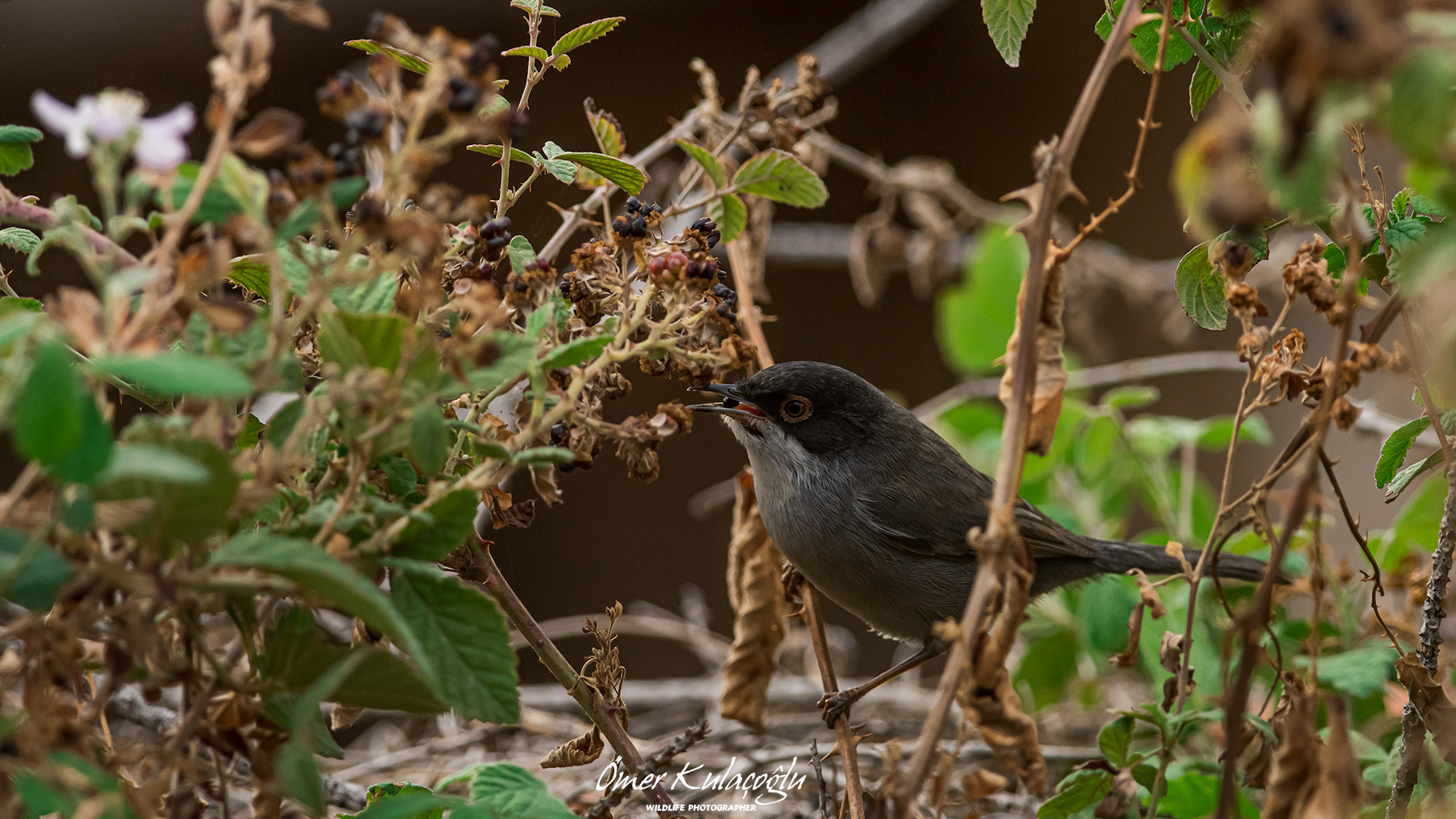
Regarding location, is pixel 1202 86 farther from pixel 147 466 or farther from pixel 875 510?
pixel 147 466

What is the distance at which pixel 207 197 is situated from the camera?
1031 millimetres

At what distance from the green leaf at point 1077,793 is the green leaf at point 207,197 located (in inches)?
62.0

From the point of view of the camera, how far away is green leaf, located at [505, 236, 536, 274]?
1.61 meters

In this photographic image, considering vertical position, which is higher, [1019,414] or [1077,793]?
[1019,414]

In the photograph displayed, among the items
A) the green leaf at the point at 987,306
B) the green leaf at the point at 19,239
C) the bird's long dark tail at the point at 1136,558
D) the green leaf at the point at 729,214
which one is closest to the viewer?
the green leaf at the point at 19,239

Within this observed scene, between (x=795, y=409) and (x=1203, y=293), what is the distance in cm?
139

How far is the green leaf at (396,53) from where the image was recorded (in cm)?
159

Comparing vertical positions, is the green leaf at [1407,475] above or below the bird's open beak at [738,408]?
above

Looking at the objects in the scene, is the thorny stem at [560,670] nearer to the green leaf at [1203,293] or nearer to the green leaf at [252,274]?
the green leaf at [252,274]

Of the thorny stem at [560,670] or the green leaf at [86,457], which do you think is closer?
the green leaf at [86,457]

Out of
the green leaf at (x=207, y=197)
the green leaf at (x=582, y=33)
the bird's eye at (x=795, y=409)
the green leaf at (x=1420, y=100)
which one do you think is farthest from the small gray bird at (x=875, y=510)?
the green leaf at (x=1420, y=100)

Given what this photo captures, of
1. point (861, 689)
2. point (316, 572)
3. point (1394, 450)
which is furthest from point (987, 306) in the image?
point (316, 572)

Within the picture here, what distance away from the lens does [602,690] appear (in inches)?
69.4

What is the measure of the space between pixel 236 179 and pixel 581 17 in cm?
399
